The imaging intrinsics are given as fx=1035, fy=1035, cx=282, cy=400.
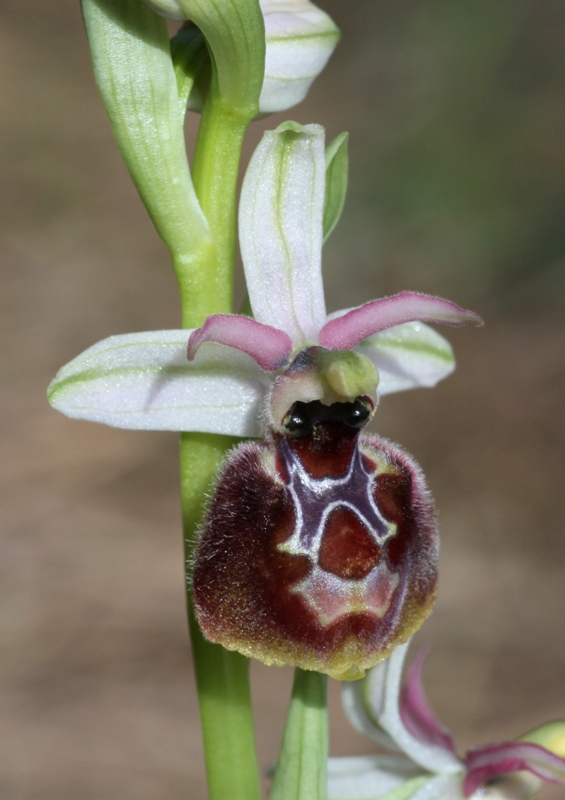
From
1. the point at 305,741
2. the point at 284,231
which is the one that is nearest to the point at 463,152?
the point at 284,231

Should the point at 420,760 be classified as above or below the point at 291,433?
below

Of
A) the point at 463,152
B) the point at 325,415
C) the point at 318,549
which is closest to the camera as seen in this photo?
the point at 318,549

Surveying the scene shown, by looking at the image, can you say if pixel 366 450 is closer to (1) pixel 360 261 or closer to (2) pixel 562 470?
(2) pixel 562 470

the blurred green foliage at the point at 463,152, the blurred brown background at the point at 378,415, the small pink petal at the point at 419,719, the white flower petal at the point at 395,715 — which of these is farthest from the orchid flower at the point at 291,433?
the blurred green foliage at the point at 463,152

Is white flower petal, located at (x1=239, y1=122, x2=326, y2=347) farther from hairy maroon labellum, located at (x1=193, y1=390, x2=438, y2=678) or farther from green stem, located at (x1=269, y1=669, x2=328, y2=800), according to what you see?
green stem, located at (x1=269, y1=669, x2=328, y2=800)

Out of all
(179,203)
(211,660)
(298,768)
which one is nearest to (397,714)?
(298,768)

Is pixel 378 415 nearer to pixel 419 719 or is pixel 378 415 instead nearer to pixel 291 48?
pixel 419 719
